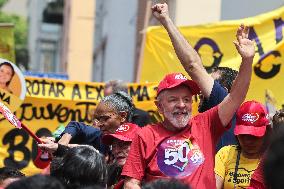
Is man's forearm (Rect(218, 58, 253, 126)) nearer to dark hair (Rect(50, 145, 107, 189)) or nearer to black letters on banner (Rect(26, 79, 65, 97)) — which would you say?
dark hair (Rect(50, 145, 107, 189))

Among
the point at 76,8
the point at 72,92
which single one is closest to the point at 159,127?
the point at 72,92

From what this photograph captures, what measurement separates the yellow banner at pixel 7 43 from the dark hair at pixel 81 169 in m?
5.63

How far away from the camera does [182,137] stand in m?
4.62

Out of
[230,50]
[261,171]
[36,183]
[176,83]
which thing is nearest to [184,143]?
[176,83]

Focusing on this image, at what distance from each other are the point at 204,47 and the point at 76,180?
5.18 m

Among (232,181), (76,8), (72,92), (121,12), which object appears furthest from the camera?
(76,8)

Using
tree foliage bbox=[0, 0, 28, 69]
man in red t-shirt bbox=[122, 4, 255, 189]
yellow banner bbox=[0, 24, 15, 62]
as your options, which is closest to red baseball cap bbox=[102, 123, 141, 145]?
man in red t-shirt bbox=[122, 4, 255, 189]

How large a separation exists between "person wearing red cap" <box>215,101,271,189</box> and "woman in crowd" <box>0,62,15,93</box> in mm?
2983

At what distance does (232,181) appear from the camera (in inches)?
198

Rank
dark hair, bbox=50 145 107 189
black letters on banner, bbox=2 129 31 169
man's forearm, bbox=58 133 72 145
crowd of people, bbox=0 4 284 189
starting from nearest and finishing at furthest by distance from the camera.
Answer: dark hair, bbox=50 145 107 189, crowd of people, bbox=0 4 284 189, man's forearm, bbox=58 133 72 145, black letters on banner, bbox=2 129 31 169

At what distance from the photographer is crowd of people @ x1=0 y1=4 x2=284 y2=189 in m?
4.13

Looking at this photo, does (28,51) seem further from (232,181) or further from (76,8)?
(232,181)

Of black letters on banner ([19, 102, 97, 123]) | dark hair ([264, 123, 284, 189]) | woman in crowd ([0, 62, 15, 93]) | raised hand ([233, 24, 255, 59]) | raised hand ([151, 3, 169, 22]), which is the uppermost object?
raised hand ([151, 3, 169, 22])

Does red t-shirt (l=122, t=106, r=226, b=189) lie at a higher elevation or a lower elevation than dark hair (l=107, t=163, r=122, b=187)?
higher
